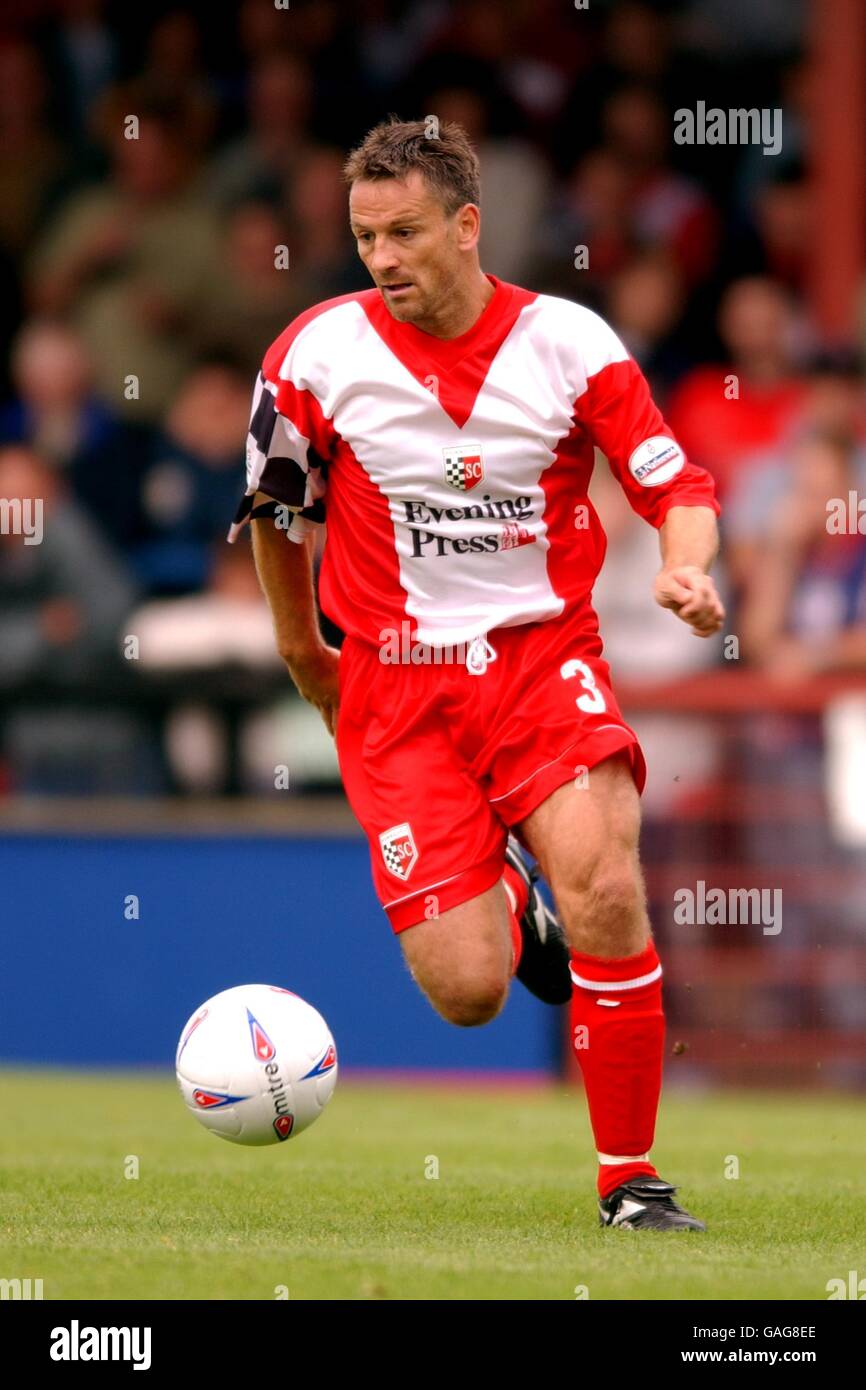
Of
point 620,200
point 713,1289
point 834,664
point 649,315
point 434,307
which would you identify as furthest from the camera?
point 620,200

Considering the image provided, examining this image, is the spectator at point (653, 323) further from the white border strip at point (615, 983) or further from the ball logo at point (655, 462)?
the white border strip at point (615, 983)

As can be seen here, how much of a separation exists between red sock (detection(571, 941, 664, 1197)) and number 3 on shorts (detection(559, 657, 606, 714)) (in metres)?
0.58

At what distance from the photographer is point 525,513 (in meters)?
5.90

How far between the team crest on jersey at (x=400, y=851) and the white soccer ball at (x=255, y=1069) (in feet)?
1.52

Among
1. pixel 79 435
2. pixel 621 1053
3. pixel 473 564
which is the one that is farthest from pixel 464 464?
pixel 79 435

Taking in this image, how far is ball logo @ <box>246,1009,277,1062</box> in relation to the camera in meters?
5.90

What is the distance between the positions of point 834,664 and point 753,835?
0.80 meters

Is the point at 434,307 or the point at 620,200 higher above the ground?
the point at 620,200

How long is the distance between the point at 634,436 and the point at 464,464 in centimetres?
42

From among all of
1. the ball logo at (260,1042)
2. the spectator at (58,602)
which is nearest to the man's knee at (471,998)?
the ball logo at (260,1042)

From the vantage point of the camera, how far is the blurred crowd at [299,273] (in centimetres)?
1097

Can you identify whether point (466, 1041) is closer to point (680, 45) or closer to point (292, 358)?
point (292, 358)

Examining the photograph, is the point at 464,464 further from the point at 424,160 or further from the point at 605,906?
the point at 605,906

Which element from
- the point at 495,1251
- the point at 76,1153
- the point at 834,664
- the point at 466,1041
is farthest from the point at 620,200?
the point at 495,1251
